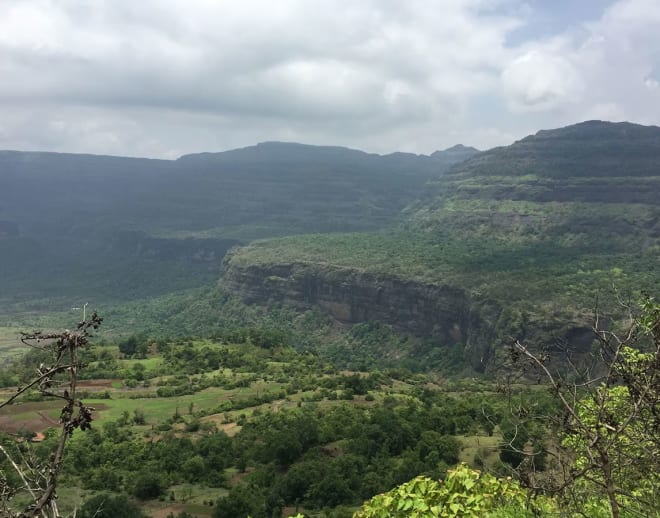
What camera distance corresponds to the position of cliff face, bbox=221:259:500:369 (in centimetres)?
12419

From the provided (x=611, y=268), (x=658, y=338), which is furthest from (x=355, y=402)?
(x=611, y=268)

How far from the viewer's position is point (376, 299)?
15200 cm

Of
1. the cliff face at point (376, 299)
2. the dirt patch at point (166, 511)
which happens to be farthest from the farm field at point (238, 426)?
the cliff face at point (376, 299)

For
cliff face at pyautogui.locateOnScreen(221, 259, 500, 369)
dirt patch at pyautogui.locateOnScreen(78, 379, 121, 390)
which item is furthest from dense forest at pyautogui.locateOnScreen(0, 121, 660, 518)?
dirt patch at pyautogui.locateOnScreen(78, 379, 121, 390)

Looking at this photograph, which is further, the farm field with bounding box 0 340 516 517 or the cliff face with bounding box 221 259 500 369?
the cliff face with bounding box 221 259 500 369

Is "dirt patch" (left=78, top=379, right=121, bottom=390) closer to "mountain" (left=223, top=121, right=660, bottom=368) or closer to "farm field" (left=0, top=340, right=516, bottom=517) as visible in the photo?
"farm field" (left=0, top=340, right=516, bottom=517)

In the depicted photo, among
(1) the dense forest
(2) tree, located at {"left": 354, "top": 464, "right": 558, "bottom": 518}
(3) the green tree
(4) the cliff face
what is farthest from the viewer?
(4) the cliff face

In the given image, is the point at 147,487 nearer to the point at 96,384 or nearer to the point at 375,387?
the point at 375,387

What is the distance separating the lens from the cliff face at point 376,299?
12419 centimetres

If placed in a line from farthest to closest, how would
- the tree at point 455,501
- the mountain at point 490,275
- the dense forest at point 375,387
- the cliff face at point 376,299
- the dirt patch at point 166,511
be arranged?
the cliff face at point 376,299 < the mountain at point 490,275 < the dirt patch at point 166,511 < the tree at point 455,501 < the dense forest at point 375,387

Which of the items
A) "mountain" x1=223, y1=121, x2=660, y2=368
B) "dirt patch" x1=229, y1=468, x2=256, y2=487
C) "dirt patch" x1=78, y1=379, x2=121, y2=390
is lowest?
"dirt patch" x1=78, y1=379, x2=121, y2=390

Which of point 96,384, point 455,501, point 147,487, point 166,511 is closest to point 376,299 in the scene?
point 96,384

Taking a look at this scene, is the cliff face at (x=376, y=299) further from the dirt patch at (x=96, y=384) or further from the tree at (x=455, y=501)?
the tree at (x=455, y=501)

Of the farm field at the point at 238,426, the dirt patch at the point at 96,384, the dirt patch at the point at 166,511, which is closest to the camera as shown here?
the dirt patch at the point at 166,511
